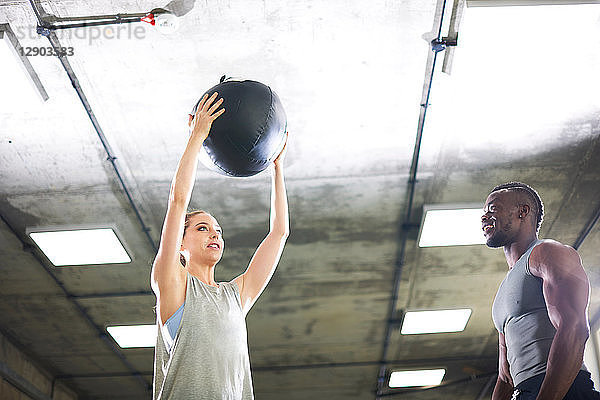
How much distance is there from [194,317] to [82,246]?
354cm

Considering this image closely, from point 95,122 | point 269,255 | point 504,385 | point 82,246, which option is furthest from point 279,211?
A: point 82,246

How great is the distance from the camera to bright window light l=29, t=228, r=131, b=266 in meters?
5.36

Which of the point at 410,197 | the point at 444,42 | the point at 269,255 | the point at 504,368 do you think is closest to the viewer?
the point at 269,255

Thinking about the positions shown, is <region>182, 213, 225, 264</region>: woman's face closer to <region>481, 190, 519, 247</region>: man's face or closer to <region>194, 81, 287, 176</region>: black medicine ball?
<region>194, 81, 287, 176</region>: black medicine ball

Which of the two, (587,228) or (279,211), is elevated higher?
(587,228)

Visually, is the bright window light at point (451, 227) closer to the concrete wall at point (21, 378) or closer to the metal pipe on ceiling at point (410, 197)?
the metal pipe on ceiling at point (410, 197)

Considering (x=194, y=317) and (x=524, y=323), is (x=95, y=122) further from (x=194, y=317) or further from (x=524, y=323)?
(x=524, y=323)

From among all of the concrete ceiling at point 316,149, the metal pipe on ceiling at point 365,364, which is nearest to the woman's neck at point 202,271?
the concrete ceiling at point 316,149

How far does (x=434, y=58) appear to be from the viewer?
3867mm

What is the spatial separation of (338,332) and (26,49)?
453 cm

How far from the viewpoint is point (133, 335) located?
7.19m

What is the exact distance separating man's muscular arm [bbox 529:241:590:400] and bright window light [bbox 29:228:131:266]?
3624mm

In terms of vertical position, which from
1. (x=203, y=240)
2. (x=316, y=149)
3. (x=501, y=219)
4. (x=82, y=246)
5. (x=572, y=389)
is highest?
(x=82, y=246)

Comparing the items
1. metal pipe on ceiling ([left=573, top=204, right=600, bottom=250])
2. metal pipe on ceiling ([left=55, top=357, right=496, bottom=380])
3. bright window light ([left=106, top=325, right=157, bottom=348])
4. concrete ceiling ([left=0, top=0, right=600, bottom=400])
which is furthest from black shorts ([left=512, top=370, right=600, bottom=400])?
metal pipe on ceiling ([left=55, top=357, right=496, bottom=380])
